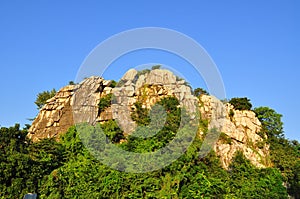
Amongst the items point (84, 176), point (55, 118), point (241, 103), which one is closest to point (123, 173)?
point (84, 176)

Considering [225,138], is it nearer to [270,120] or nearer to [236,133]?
[236,133]

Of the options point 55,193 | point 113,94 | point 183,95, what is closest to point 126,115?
point 113,94

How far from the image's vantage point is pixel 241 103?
27297mm

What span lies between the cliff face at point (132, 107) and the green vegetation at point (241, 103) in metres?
1.82

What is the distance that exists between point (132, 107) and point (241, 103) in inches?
307

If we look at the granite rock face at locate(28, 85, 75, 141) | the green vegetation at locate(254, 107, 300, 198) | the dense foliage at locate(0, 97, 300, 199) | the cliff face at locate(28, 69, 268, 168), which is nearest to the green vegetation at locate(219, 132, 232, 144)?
the cliff face at locate(28, 69, 268, 168)

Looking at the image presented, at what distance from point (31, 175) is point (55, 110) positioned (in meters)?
6.81

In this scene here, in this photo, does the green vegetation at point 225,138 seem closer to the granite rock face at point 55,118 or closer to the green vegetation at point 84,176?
the green vegetation at point 84,176

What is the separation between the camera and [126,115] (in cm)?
2319

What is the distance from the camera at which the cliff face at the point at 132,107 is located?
921 inches

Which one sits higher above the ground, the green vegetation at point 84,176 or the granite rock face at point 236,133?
the granite rock face at point 236,133

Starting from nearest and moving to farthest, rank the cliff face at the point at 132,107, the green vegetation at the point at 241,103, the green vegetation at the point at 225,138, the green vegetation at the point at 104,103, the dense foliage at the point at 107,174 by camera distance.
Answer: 1. the dense foliage at the point at 107,174
2. the cliff face at the point at 132,107
3. the green vegetation at the point at 104,103
4. the green vegetation at the point at 225,138
5. the green vegetation at the point at 241,103

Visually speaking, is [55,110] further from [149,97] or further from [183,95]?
[183,95]

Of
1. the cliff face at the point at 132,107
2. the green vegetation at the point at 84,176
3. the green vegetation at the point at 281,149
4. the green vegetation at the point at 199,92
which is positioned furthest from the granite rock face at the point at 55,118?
the green vegetation at the point at 281,149
